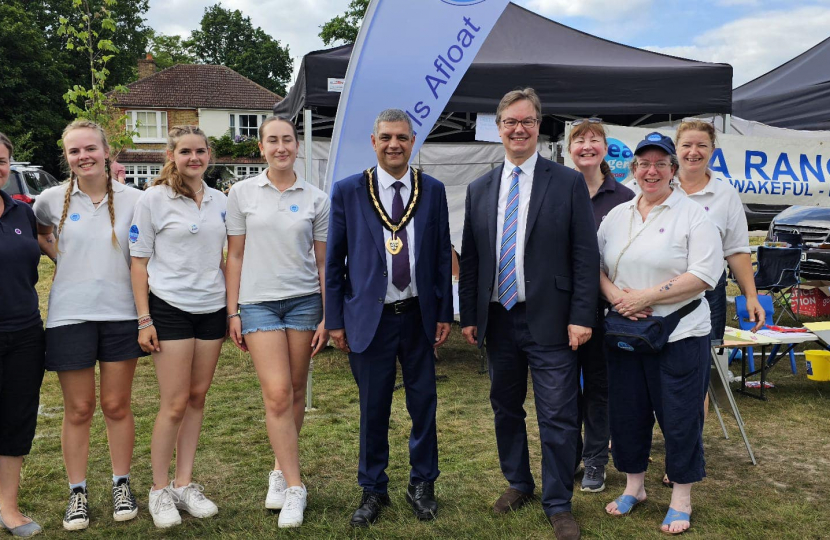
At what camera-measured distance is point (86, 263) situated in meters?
3.00

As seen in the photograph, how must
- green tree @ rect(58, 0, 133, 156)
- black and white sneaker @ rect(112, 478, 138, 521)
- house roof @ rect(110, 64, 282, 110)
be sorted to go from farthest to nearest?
1. house roof @ rect(110, 64, 282, 110)
2. green tree @ rect(58, 0, 133, 156)
3. black and white sneaker @ rect(112, 478, 138, 521)

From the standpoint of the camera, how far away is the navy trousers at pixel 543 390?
2.97 m

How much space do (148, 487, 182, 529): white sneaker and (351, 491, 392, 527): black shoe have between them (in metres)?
0.83

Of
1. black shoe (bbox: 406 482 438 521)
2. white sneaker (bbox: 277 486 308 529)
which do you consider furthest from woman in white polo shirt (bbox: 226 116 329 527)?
black shoe (bbox: 406 482 438 521)

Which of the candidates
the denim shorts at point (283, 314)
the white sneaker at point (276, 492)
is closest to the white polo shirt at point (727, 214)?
the denim shorts at point (283, 314)

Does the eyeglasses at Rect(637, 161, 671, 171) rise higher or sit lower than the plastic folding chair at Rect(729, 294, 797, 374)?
higher

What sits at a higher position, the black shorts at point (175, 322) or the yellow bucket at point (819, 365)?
the black shorts at point (175, 322)

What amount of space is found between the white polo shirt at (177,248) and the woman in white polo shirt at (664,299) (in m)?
1.80

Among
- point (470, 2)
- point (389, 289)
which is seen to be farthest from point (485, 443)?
point (470, 2)

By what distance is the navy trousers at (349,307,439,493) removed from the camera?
3.09 meters

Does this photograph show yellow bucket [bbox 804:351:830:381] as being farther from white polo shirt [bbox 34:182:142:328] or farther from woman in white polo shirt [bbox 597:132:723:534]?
white polo shirt [bbox 34:182:142:328]

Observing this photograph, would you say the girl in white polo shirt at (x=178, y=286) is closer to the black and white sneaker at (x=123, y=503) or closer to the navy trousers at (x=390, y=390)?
the black and white sneaker at (x=123, y=503)

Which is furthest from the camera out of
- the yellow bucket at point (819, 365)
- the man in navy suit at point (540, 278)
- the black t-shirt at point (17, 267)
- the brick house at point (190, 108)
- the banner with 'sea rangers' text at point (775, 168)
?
the brick house at point (190, 108)

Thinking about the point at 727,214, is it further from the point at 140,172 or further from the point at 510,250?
the point at 140,172
